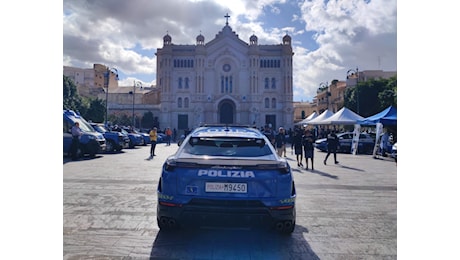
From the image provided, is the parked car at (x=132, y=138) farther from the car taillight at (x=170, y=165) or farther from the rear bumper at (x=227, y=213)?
the rear bumper at (x=227, y=213)

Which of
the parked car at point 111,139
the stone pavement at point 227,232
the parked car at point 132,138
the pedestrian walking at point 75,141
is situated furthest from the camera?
the parked car at point 132,138

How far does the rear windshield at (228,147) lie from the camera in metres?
4.27

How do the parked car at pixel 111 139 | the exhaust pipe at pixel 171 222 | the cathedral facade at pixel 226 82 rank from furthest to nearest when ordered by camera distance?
the cathedral facade at pixel 226 82
the parked car at pixel 111 139
the exhaust pipe at pixel 171 222

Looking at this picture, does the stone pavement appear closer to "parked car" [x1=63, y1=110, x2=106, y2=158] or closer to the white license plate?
the white license plate

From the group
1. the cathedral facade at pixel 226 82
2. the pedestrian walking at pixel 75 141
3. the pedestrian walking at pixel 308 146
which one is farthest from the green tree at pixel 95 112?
the pedestrian walking at pixel 308 146

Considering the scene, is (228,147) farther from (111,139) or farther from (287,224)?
(111,139)

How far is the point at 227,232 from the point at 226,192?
3.56ft

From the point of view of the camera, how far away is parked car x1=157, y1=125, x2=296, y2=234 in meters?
3.77

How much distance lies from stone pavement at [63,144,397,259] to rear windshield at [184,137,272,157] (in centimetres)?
114

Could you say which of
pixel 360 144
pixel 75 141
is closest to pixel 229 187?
pixel 75 141

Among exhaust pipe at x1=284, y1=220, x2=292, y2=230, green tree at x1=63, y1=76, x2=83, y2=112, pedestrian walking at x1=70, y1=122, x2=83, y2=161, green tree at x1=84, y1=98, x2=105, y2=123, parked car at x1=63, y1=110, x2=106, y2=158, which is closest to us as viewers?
exhaust pipe at x1=284, y1=220, x2=292, y2=230

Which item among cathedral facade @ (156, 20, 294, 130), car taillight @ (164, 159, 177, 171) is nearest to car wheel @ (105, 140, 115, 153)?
car taillight @ (164, 159, 177, 171)

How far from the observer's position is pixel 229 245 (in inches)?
160
